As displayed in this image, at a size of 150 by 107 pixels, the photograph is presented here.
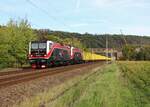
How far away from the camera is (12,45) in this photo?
166 feet

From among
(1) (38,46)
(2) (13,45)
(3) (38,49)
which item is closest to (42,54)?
(3) (38,49)

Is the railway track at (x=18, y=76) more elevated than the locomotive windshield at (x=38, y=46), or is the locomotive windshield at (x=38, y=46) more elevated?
the locomotive windshield at (x=38, y=46)

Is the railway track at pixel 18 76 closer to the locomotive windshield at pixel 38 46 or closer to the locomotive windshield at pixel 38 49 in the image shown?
the locomotive windshield at pixel 38 49

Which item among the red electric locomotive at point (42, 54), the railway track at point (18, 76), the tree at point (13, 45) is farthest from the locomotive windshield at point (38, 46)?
the railway track at point (18, 76)

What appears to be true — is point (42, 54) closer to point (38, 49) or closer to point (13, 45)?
point (38, 49)

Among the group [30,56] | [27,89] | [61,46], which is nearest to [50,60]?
[30,56]

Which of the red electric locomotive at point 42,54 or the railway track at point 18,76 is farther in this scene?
the red electric locomotive at point 42,54

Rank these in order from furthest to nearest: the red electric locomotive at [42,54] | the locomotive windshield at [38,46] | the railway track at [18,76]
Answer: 1. the locomotive windshield at [38,46]
2. the red electric locomotive at [42,54]
3. the railway track at [18,76]

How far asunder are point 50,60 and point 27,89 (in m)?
25.4

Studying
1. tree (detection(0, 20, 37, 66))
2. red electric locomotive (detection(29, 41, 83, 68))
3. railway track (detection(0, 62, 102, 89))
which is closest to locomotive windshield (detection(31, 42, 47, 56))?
red electric locomotive (detection(29, 41, 83, 68))

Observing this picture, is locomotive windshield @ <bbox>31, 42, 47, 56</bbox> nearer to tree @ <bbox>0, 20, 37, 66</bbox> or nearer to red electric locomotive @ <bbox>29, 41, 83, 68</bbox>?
red electric locomotive @ <bbox>29, 41, 83, 68</bbox>

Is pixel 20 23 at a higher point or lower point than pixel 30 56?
higher

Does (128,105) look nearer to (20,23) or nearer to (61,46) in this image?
(61,46)

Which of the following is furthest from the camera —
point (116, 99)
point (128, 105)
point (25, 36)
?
point (25, 36)
